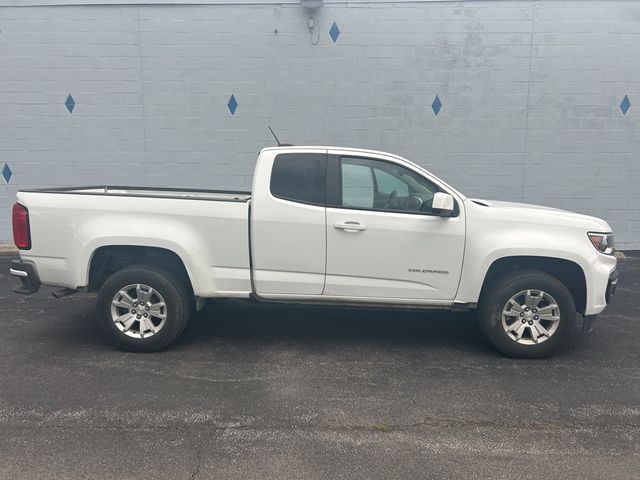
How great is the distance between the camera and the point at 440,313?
6.27 metres

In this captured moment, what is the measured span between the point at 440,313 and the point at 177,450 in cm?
381

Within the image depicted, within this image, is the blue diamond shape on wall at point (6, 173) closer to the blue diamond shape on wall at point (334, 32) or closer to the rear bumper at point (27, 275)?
the rear bumper at point (27, 275)

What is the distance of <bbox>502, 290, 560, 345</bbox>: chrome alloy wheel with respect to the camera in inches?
186

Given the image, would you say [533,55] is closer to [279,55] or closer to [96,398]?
[279,55]

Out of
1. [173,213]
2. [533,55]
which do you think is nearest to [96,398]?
[173,213]

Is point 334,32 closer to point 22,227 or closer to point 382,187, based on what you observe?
point 382,187

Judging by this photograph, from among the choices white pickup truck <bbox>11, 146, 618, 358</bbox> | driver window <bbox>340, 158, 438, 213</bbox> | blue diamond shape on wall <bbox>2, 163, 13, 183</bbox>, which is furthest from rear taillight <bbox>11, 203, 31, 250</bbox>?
blue diamond shape on wall <bbox>2, 163, 13, 183</bbox>

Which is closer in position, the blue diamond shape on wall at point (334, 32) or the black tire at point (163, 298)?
the black tire at point (163, 298)

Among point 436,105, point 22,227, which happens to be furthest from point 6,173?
point 436,105

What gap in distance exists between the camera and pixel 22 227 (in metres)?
4.80

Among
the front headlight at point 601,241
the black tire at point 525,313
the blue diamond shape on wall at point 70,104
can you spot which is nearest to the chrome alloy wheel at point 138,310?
the black tire at point 525,313

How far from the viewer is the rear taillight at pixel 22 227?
4781 millimetres

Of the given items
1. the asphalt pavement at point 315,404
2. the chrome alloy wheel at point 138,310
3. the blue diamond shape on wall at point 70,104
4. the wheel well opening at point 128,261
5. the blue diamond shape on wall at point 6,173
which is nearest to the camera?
the asphalt pavement at point 315,404

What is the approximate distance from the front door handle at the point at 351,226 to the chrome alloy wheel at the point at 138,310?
1.77m
